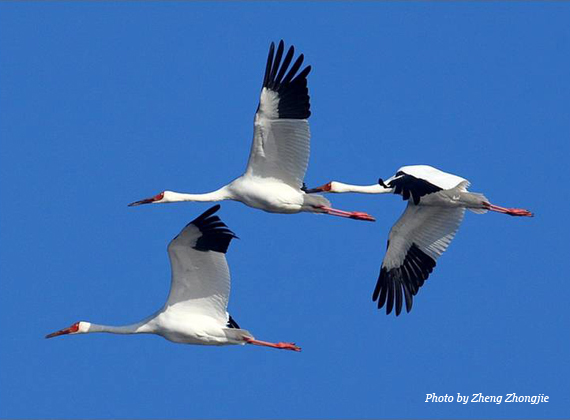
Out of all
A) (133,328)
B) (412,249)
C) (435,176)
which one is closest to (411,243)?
(412,249)

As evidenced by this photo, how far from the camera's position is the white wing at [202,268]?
23156 mm

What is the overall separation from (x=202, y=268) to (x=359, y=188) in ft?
11.7

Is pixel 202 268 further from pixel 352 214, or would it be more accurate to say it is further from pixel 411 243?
pixel 411 243

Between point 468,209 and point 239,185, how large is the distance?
150 inches

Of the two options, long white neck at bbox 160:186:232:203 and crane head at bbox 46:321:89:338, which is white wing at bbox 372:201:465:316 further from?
crane head at bbox 46:321:89:338

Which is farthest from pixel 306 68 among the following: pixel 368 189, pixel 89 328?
pixel 89 328

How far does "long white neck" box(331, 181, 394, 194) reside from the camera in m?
25.6

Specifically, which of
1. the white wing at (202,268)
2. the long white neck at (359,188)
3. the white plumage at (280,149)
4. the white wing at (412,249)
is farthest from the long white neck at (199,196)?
the white wing at (412,249)

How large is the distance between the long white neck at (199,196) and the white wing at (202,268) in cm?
134

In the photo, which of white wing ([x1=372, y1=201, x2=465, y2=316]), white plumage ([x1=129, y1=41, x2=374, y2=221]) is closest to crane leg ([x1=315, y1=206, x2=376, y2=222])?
white plumage ([x1=129, y1=41, x2=374, y2=221])

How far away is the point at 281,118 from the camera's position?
23672 mm

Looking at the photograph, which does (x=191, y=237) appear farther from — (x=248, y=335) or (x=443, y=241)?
(x=443, y=241)

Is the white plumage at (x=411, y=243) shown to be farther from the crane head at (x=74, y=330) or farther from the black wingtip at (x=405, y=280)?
the crane head at (x=74, y=330)

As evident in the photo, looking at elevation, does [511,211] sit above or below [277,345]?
above
